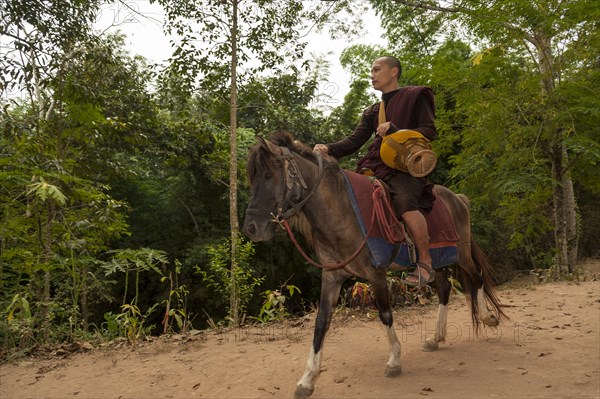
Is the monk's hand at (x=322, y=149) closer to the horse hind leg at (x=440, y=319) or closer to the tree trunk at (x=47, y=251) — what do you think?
the horse hind leg at (x=440, y=319)

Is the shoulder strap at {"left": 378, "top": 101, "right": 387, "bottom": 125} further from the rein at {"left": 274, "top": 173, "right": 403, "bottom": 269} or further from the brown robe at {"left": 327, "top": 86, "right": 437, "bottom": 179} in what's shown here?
the rein at {"left": 274, "top": 173, "right": 403, "bottom": 269}

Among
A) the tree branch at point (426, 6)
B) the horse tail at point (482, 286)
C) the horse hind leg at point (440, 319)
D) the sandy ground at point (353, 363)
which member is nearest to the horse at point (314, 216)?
the sandy ground at point (353, 363)

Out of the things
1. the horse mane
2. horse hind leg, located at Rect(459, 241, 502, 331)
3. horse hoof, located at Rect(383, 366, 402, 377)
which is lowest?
horse hoof, located at Rect(383, 366, 402, 377)

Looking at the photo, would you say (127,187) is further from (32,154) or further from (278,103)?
(32,154)

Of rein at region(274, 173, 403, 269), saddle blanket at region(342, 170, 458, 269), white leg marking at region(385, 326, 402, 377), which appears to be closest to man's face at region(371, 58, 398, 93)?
saddle blanket at region(342, 170, 458, 269)

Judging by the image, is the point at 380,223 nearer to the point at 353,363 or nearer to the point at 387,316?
the point at 387,316

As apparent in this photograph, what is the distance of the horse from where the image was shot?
146 inches

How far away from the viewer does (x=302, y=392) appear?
12.9 feet

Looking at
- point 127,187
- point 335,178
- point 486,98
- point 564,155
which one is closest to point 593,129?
point 564,155

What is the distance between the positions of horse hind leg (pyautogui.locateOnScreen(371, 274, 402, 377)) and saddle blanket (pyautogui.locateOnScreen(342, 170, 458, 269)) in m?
0.18

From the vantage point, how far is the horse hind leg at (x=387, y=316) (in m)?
4.10

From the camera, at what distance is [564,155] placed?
10.9 meters

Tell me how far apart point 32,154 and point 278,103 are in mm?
5626

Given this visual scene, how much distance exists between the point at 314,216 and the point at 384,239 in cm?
62
